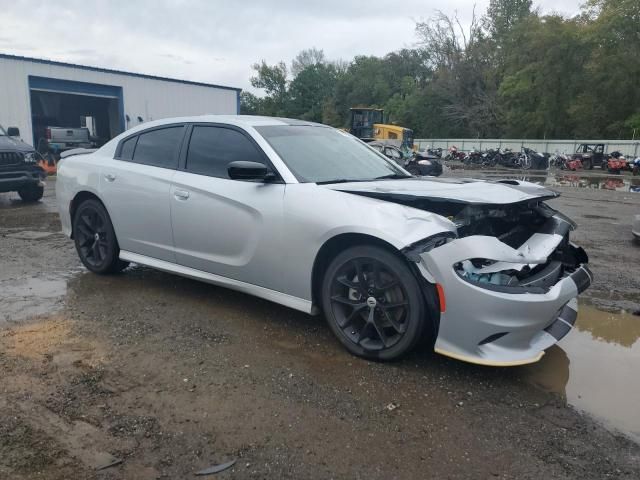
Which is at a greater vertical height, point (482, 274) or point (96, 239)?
point (482, 274)

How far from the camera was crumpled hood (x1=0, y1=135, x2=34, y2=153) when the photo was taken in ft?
35.5

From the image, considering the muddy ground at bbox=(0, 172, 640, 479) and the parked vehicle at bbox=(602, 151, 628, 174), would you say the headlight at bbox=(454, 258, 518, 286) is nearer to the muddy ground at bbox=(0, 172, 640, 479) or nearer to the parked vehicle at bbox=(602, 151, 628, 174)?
the muddy ground at bbox=(0, 172, 640, 479)

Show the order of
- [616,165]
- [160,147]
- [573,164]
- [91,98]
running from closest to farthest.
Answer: [160,147]
[91,98]
[616,165]
[573,164]

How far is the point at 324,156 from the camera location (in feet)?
14.4

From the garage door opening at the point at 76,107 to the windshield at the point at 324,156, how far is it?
24036 mm

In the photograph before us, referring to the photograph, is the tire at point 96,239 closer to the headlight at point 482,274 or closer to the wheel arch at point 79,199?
the wheel arch at point 79,199

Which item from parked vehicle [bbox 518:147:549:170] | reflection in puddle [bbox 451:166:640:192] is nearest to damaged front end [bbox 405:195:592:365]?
reflection in puddle [bbox 451:166:640:192]

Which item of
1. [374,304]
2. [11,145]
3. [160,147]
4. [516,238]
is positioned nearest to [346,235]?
[374,304]

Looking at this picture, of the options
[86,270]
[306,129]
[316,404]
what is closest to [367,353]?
[316,404]

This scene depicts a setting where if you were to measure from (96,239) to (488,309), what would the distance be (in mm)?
3984

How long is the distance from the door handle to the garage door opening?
23.8 metres

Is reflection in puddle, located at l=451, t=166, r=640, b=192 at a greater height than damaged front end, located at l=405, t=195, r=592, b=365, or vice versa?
damaged front end, located at l=405, t=195, r=592, b=365

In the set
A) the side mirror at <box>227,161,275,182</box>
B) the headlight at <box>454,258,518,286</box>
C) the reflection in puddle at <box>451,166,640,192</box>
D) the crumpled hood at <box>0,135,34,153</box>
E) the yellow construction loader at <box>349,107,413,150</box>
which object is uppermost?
the yellow construction loader at <box>349,107,413,150</box>

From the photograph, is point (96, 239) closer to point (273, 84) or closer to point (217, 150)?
point (217, 150)
